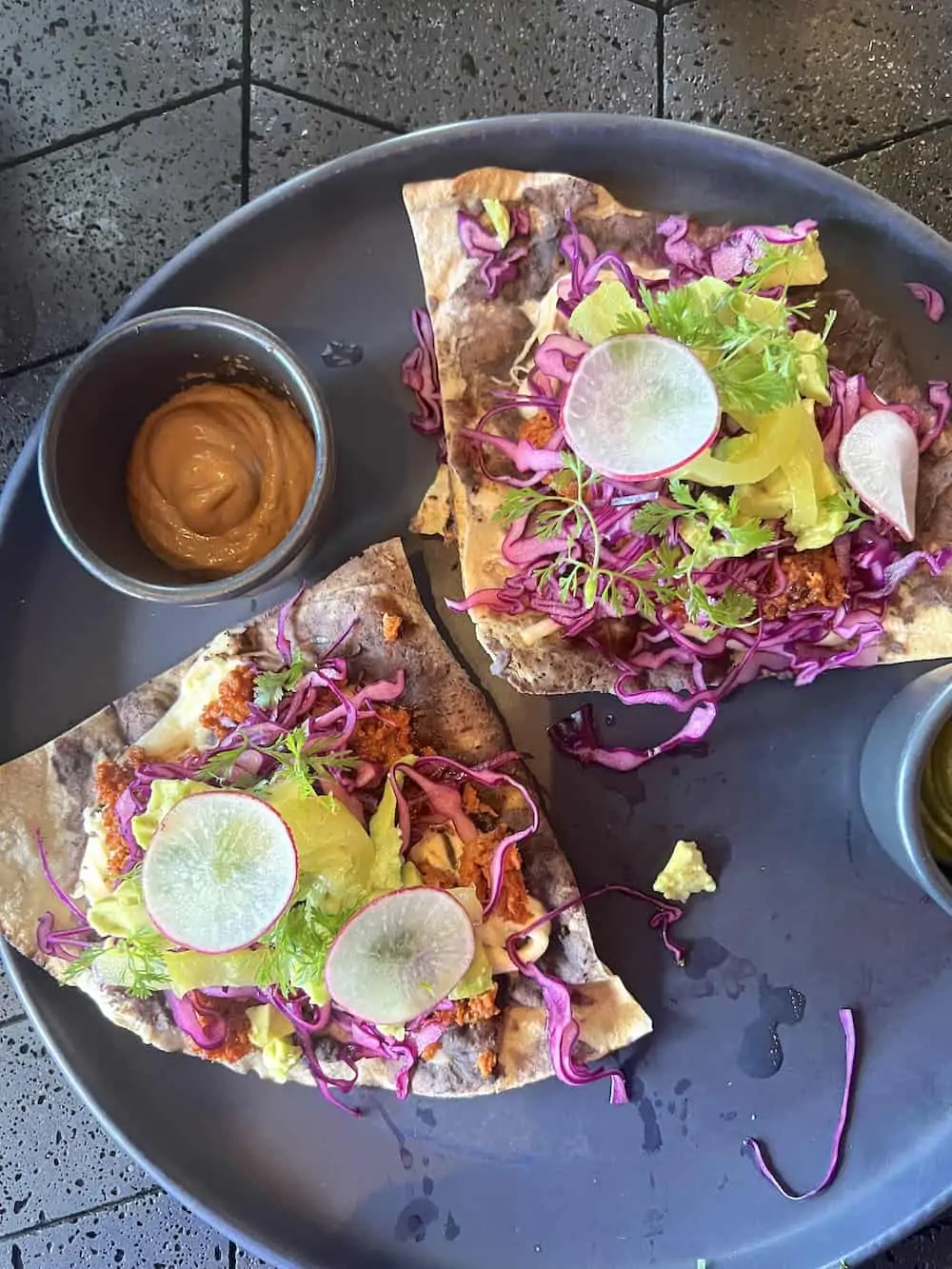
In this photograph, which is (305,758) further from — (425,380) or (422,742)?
(425,380)

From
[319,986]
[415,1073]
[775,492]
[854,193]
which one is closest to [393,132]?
[854,193]

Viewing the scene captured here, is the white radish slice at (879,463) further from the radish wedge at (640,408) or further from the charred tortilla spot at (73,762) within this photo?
the charred tortilla spot at (73,762)

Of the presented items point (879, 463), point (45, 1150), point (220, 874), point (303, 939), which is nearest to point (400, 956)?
point (303, 939)

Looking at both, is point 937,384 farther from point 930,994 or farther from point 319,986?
point 319,986

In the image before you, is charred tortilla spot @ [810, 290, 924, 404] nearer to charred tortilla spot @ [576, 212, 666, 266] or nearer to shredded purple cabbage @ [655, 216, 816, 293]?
shredded purple cabbage @ [655, 216, 816, 293]

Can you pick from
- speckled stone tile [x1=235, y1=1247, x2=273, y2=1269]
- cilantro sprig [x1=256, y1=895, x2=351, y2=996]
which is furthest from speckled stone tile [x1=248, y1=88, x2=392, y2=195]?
speckled stone tile [x1=235, y1=1247, x2=273, y2=1269]

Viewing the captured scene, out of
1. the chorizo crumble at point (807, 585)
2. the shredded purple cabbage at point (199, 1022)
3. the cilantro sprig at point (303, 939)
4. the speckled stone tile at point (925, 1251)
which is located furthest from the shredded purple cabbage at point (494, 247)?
the speckled stone tile at point (925, 1251)
